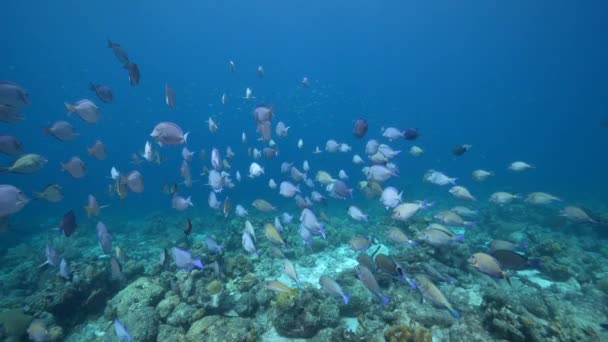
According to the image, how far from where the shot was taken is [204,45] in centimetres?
11169

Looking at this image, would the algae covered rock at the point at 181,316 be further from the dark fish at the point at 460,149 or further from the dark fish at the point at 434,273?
the dark fish at the point at 460,149

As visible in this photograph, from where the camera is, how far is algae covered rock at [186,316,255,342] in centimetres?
483

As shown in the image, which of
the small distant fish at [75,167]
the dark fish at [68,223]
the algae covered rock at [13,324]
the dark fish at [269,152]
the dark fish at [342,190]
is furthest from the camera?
the dark fish at [269,152]

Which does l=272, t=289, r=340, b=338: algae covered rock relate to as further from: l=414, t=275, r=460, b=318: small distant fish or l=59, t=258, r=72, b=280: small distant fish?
l=59, t=258, r=72, b=280: small distant fish

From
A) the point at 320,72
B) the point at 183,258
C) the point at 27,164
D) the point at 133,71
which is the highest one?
the point at 320,72

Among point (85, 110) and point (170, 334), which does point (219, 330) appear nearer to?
point (170, 334)

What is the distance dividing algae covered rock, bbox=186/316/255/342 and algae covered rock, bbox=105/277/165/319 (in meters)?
1.84

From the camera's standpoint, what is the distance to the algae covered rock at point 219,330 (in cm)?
483

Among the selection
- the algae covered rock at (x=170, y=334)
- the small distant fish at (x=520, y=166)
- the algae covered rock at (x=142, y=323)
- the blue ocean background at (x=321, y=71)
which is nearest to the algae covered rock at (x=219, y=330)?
the algae covered rock at (x=170, y=334)

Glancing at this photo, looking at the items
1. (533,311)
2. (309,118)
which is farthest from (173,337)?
(309,118)

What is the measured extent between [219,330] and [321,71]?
13935cm

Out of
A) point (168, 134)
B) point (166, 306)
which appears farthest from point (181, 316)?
point (168, 134)

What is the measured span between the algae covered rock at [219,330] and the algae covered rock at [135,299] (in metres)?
1.84

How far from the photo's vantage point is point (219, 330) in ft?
16.2
